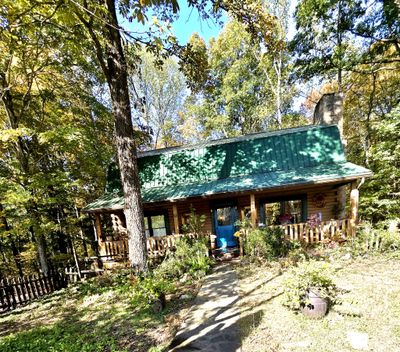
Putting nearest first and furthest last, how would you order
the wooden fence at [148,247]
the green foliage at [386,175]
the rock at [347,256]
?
the rock at [347,256] < the green foliage at [386,175] < the wooden fence at [148,247]

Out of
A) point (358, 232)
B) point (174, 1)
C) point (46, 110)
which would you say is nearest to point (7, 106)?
point (46, 110)

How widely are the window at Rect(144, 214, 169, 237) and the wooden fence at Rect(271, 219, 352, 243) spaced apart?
5.51 meters

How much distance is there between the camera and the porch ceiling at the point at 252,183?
7926mm

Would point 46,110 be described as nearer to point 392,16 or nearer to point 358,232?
point 358,232

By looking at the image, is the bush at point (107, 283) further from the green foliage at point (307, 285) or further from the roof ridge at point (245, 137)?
the roof ridge at point (245, 137)

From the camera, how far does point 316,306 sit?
413cm

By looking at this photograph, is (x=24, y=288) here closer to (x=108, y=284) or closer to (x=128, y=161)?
(x=108, y=284)

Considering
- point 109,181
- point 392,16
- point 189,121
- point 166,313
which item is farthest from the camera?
point 189,121

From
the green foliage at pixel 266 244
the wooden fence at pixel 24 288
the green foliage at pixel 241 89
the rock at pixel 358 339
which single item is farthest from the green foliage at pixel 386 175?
the wooden fence at pixel 24 288

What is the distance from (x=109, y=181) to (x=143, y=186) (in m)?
2.03

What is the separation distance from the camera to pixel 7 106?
8.80 m

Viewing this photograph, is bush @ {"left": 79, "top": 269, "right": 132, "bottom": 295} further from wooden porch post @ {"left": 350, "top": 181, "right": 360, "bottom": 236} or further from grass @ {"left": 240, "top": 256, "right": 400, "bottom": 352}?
wooden porch post @ {"left": 350, "top": 181, "right": 360, "bottom": 236}

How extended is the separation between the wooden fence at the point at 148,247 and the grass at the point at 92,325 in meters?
2.37

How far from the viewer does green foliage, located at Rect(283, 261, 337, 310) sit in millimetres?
4250
